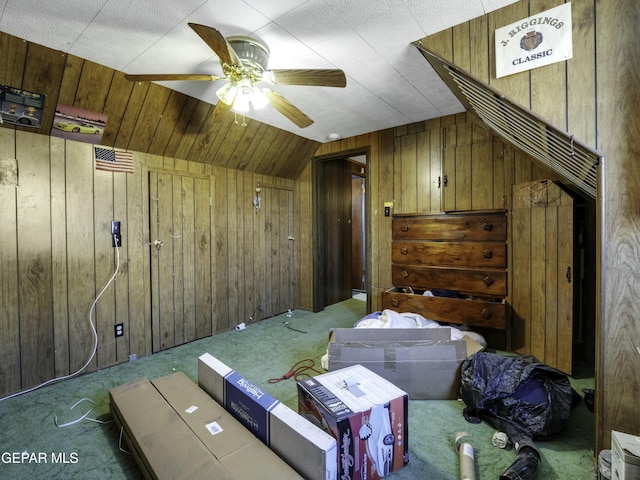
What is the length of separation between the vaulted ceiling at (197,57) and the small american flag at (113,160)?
0.10 metres

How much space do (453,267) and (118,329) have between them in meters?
3.00

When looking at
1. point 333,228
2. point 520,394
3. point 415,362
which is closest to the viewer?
point 520,394

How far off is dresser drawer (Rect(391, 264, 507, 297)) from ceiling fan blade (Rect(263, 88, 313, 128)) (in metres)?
1.74

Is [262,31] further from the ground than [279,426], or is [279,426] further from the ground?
[262,31]

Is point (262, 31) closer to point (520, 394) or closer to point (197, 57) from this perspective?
point (197, 57)

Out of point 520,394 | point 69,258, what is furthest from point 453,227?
point 69,258

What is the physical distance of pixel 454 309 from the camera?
2.61 metres

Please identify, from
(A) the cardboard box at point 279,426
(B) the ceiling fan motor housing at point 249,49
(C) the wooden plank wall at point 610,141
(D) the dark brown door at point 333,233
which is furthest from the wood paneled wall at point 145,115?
(C) the wooden plank wall at point 610,141

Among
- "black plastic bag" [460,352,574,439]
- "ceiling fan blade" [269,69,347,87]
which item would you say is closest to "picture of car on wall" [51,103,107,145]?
"ceiling fan blade" [269,69,347,87]

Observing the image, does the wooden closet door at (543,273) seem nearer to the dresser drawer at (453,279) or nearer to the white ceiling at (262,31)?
the dresser drawer at (453,279)

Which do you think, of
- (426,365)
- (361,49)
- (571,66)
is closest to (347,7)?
(361,49)
